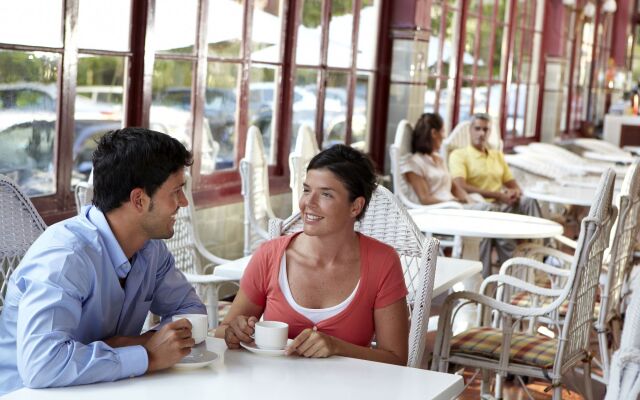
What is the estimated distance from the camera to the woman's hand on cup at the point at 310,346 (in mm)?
2207

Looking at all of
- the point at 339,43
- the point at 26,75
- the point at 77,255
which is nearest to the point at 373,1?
the point at 339,43

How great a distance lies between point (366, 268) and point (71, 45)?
2262mm

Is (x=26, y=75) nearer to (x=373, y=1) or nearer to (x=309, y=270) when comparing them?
(x=309, y=270)

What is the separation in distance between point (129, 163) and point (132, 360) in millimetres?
406

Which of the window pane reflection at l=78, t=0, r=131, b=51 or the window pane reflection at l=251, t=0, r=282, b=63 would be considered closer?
the window pane reflection at l=78, t=0, r=131, b=51

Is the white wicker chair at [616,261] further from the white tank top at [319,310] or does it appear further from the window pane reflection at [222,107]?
the window pane reflection at [222,107]

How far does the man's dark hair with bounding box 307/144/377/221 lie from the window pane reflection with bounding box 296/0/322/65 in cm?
411

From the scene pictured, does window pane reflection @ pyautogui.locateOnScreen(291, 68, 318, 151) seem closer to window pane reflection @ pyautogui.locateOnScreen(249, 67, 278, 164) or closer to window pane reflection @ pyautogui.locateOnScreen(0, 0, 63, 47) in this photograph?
window pane reflection @ pyautogui.locateOnScreen(249, 67, 278, 164)

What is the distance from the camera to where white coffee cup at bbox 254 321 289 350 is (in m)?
2.21

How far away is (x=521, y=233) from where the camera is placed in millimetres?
4852

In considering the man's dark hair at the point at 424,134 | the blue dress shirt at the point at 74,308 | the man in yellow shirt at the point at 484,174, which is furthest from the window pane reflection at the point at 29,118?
the man in yellow shirt at the point at 484,174

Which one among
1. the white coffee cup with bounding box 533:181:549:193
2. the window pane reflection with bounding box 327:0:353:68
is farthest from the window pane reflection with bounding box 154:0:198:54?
the white coffee cup with bounding box 533:181:549:193

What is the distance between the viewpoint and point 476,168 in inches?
289

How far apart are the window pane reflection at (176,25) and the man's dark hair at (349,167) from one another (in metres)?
2.64
